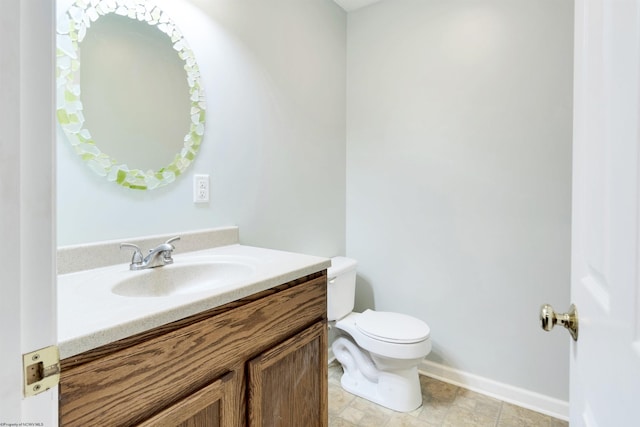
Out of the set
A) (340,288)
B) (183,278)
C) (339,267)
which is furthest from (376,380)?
(183,278)

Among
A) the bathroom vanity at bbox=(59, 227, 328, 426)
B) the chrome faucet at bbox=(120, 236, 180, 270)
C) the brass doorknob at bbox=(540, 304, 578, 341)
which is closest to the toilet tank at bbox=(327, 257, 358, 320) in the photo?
the bathroom vanity at bbox=(59, 227, 328, 426)

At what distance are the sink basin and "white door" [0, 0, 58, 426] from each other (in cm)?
62

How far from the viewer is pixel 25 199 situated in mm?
341

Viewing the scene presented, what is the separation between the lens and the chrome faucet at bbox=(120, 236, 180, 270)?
41.0 inches

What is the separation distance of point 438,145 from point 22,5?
1.90 m

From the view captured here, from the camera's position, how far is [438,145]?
191 cm

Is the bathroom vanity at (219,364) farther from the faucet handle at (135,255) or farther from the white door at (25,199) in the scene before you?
the faucet handle at (135,255)

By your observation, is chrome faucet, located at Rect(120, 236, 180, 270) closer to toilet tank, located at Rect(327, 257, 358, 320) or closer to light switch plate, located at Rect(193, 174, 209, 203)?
Result: light switch plate, located at Rect(193, 174, 209, 203)

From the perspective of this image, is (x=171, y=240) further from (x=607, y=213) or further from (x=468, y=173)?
(x=468, y=173)

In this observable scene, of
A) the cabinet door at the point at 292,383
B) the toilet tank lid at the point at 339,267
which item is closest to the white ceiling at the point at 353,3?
the toilet tank lid at the point at 339,267

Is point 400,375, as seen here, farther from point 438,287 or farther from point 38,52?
point 38,52

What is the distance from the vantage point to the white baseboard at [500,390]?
1627 mm

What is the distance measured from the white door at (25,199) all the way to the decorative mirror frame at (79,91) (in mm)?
775

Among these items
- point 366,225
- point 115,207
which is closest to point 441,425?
point 366,225
